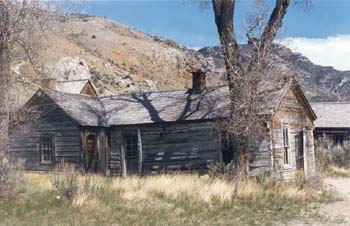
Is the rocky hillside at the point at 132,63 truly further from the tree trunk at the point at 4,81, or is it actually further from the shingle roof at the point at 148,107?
the tree trunk at the point at 4,81

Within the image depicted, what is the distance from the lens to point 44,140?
24219mm

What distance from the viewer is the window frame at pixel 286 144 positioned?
21572mm

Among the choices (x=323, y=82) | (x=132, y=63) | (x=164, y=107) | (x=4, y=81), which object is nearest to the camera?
(x=4, y=81)

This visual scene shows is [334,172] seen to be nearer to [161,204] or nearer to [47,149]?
[47,149]

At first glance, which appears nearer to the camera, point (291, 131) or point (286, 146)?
point (286, 146)

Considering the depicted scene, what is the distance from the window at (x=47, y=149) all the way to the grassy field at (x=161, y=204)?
788cm

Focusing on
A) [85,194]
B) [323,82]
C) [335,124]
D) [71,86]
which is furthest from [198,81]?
[323,82]

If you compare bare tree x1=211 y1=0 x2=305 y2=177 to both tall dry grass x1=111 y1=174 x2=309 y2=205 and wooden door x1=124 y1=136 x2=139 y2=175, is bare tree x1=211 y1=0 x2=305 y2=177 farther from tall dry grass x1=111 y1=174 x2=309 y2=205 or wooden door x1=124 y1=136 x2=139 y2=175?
wooden door x1=124 y1=136 x2=139 y2=175

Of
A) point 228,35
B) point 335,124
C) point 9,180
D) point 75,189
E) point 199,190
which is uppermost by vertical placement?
point 228,35

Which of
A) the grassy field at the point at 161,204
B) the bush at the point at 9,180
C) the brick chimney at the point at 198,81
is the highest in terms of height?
the brick chimney at the point at 198,81

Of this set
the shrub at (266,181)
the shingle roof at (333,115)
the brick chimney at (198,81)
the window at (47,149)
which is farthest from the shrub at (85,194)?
the shingle roof at (333,115)

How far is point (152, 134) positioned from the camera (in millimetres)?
23109

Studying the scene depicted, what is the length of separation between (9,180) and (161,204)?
410 cm

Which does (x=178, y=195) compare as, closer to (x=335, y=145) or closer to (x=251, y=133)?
(x=251, y=133)
